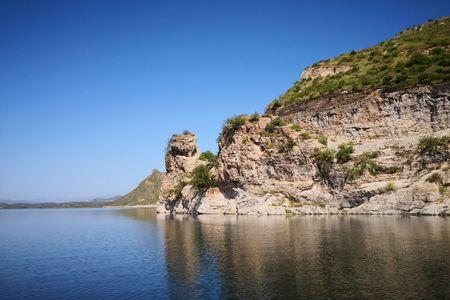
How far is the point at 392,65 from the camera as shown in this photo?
267 feet

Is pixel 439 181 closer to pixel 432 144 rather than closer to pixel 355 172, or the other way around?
pixel 432 144

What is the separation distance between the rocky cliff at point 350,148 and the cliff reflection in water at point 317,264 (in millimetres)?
22344

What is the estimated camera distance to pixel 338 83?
84.0 meters

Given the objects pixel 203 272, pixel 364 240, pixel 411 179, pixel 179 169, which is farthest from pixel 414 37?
pixel 203 272

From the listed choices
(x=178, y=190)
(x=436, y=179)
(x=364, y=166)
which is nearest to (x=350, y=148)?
(x=364, y=166)

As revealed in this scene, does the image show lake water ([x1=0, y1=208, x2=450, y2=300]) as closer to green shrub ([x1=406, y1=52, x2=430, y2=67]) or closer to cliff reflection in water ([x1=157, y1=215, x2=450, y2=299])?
cliff reflection in water ([x1=157, y1=215, x2=450, y2=299])

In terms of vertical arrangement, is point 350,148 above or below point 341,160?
above

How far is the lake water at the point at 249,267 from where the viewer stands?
749 inches

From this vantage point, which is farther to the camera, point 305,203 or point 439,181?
point 305,203

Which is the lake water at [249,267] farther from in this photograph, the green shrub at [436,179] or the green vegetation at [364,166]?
the green vegetation at [364,166]

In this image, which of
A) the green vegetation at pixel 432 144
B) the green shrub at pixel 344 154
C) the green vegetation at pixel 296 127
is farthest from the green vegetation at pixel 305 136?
the green vegetation at pixel 432 144

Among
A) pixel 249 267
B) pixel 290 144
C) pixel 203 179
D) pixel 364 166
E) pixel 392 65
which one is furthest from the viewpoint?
pixel 203 179

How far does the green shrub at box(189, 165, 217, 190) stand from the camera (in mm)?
84500

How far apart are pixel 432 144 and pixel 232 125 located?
3921 centimetres
